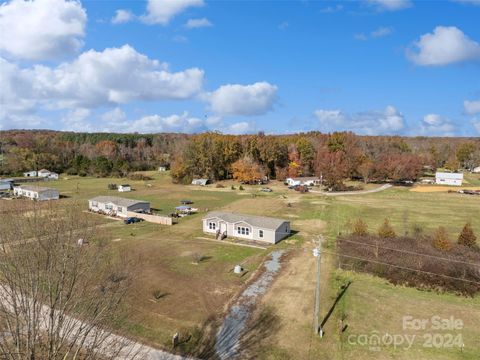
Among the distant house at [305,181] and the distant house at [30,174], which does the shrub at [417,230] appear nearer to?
the distant house at [305,181]

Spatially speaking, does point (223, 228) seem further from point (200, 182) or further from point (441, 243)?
point (200, 182)

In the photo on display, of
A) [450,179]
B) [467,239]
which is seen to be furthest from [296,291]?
[450,179]

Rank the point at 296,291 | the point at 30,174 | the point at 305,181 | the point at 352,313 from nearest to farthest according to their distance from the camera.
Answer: the point at 352,313 → the point at 296,291 → the point at 305,181 → the point at 30,174

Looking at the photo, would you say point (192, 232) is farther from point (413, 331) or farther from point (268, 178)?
point (268, 178)

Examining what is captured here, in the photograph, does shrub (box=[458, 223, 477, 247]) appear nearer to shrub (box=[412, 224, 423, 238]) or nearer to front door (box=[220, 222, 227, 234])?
shrub (box=[412, 224, 423, 238])

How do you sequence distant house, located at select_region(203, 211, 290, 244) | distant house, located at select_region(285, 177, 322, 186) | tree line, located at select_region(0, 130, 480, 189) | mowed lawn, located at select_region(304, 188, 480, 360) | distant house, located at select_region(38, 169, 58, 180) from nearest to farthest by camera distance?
1. mowed lawn, located at select_region(304, 188, 480, 360)
2. distant house, located at select_region(203, 211, 290, 244)
3. distant house, located at select_region(285, 177, 322, 186)
4. tree line, located at select_region(0, 130, 480, 189)
5. distant house, located at select_region(38, 169, 58, 180)

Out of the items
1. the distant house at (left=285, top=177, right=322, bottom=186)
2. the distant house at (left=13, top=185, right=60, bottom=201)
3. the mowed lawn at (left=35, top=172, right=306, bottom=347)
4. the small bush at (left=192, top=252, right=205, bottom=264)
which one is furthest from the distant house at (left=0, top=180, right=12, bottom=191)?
the distant house at (left=285, top=177, right=322, bottom=186)
